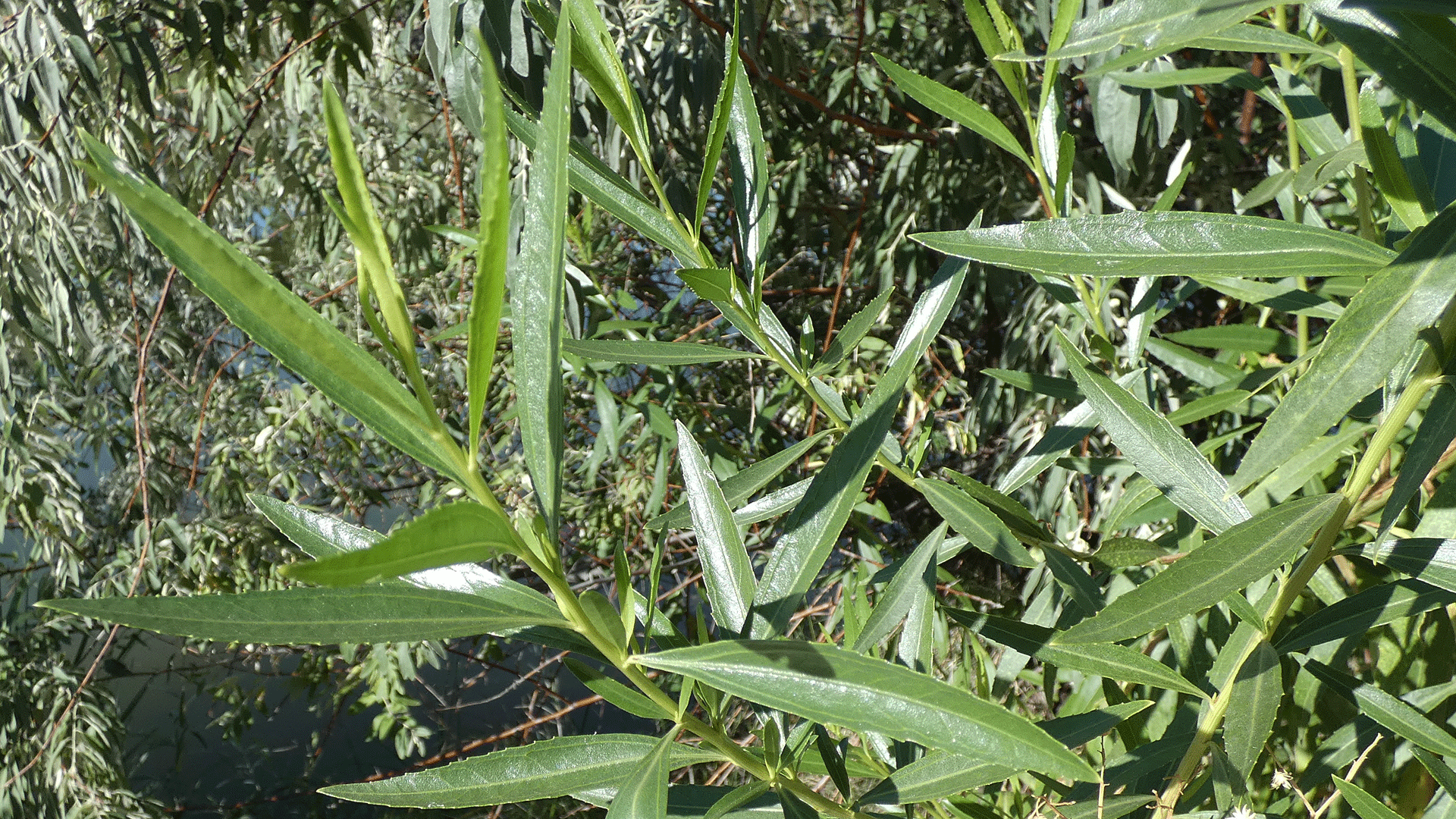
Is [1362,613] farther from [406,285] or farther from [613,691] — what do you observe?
[406,285]

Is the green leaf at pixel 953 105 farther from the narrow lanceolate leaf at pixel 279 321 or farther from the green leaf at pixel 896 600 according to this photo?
the narrow lanceolate leaf at pixel 279 321

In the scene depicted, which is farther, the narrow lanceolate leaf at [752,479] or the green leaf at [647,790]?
the narrow lanceolate leaf at [752,479]

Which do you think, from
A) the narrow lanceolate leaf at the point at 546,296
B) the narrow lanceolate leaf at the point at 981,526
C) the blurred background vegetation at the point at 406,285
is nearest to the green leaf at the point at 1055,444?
the narrow lanceolate leaf at the point at 981,526

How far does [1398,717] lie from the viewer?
415 mm

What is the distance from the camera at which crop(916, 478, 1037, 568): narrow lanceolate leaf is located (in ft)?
1.49

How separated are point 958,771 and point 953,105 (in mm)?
306

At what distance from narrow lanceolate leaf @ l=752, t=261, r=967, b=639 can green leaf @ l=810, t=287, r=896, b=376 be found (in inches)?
3.3

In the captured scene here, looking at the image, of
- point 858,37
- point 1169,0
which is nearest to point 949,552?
point 1169,0

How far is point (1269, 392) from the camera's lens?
2.37 ft

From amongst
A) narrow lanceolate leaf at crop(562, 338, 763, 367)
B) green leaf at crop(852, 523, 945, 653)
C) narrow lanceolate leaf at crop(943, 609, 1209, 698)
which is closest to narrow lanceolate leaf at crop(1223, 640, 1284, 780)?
narrow lanceolate leaf at crop(943, 609, 1209, 698)

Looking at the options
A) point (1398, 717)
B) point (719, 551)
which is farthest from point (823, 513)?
point (1398, 717)

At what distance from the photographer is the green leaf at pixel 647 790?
30 cm

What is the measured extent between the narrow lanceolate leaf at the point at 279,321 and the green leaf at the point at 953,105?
12.7 inches

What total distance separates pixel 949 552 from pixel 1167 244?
0.27m
